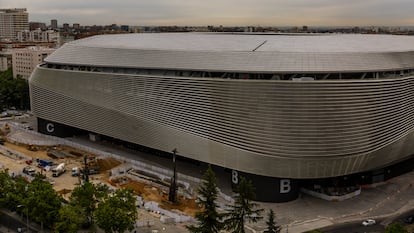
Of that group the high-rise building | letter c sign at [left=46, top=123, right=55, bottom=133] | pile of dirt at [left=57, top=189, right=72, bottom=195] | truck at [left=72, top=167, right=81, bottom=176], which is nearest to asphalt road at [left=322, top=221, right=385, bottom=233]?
pile of dirt at [left=57, top=189, right=72, bottom=195]

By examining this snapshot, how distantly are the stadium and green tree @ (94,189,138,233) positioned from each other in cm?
1654

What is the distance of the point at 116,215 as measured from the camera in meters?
45.3

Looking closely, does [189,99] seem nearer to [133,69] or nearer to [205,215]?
[133,69]

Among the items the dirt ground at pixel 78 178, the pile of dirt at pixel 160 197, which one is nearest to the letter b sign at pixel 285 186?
the pile of dirt at pixel 160 197

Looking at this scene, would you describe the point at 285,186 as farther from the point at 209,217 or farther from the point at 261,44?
the point at 261,44

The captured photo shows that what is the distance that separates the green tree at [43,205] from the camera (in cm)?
4769

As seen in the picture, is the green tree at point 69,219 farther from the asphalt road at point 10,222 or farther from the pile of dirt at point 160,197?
the pile of dirt at point 160,197

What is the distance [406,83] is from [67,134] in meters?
58.5

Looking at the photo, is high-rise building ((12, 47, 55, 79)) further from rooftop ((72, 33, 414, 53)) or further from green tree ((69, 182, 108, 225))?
green tree ((69, 182, 108, 225))

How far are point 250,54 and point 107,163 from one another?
94.8 feet

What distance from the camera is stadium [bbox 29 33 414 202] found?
55406mm

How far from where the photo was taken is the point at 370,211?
2172 inches

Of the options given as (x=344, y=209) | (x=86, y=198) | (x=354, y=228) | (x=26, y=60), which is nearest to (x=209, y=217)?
(x=86, y=198)

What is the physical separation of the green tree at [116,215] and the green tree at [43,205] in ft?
14.8
